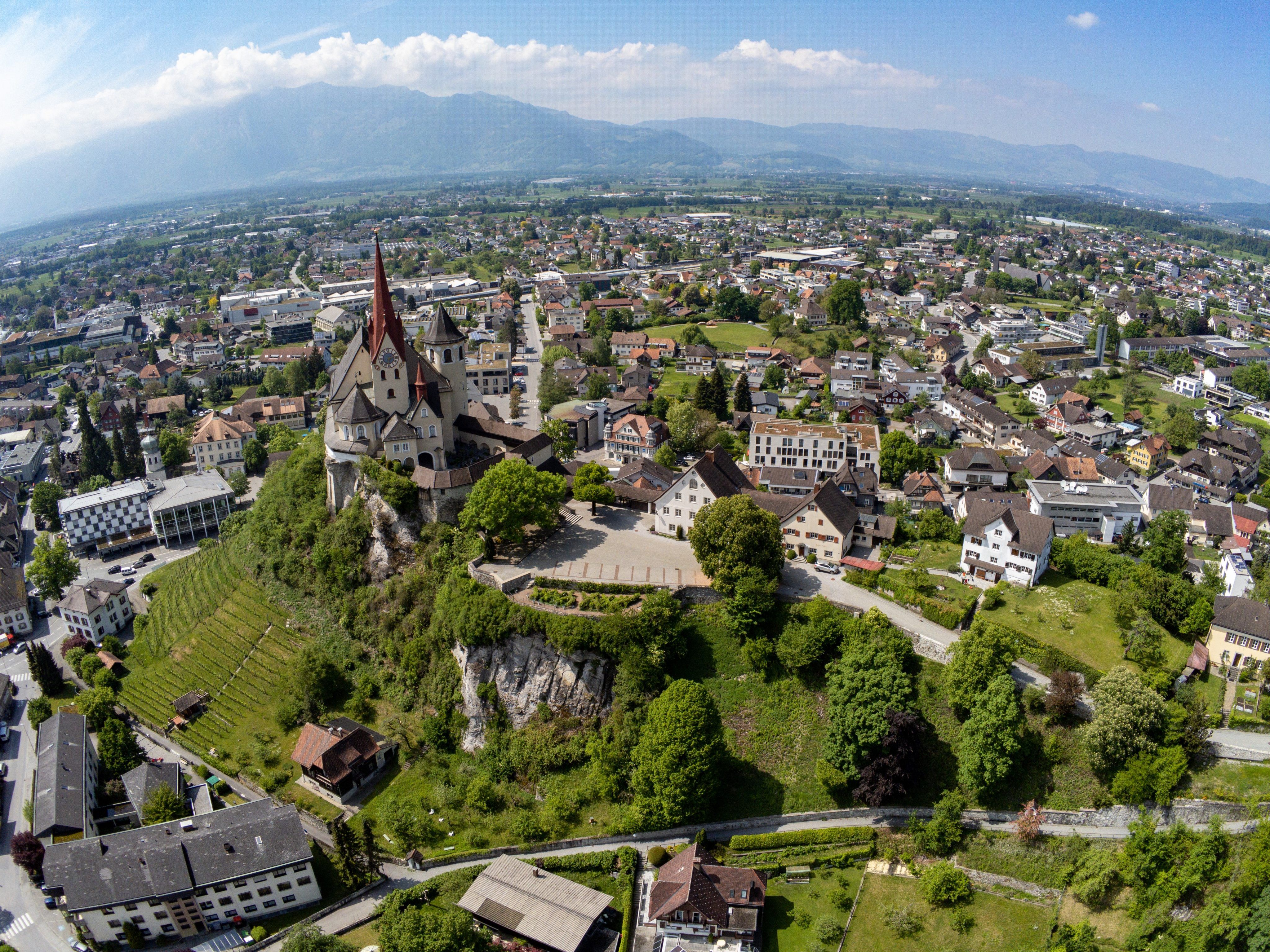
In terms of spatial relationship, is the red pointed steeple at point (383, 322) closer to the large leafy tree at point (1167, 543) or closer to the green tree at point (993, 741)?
the green tree at point (993, 741)

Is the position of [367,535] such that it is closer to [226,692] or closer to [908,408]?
[226,692]

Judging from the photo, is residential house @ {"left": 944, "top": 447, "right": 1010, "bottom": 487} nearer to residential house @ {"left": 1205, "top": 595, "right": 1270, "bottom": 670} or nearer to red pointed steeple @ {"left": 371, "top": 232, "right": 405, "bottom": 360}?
residential house @ {"left": 1205, "top": 595, "right": 1270, "bottom": 670}

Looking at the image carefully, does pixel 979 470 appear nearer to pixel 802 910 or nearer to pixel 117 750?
pixel 802 910

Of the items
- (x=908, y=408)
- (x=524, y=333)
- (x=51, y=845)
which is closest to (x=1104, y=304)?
(x=908, y=408)

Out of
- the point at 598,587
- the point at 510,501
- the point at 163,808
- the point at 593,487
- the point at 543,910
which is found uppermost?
the point at 510,501

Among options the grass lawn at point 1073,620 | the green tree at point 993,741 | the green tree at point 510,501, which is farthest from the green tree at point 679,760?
the grass lawn at point 1073,620

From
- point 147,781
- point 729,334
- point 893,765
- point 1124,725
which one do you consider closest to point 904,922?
point 893,765
